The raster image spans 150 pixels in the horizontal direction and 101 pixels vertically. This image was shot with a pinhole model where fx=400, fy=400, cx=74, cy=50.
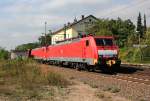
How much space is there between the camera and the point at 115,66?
29.2 metres

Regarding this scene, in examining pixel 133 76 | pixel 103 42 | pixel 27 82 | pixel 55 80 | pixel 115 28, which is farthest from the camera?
pixel 115 28

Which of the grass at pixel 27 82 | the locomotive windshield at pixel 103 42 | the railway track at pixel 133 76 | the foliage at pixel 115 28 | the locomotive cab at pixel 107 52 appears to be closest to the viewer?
the grass at pixel 27 82

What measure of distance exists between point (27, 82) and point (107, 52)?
10560 mm

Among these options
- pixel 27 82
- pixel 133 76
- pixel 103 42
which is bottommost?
pixel 27 82

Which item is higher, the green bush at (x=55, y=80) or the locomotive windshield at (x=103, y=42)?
the locomotive windshield at (x=103, y=42)

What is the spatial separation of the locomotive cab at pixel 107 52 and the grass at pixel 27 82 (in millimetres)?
5359

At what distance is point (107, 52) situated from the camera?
29094 mm

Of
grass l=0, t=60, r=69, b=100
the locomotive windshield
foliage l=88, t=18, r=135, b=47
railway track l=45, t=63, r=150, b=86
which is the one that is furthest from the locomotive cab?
foliage l=88, t=18, r=135, b=47

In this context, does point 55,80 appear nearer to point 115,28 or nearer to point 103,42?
point 103,42

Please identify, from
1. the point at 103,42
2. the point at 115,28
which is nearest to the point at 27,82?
the point at 103,42

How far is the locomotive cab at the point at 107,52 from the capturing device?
2866 centimetres

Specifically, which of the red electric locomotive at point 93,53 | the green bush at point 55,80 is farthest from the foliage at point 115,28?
the green bush at point 55,80

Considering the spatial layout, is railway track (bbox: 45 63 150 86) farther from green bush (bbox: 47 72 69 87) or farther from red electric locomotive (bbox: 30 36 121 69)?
green bush (bbox: 47 72 69 87)

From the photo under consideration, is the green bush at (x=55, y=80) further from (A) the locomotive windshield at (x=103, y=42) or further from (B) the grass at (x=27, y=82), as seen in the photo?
(A) the locomotive windshield at (x=103, y=42)
